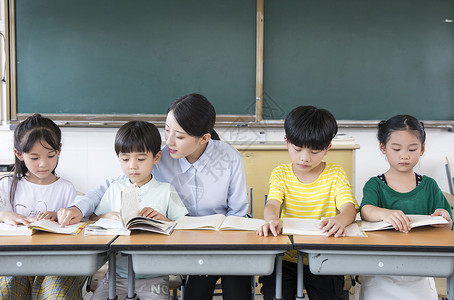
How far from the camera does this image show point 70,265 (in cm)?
122

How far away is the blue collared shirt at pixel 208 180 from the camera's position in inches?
69.8

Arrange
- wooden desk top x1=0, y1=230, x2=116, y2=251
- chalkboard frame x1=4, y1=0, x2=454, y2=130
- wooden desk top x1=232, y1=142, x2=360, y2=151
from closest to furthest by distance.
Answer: wooden desk top x1=0, y1=230, x2=116, y2=251 → wooden desk top x1=232, y1=142, x2=360, y2=151 → chalkboard frame x1=4, y1=0, x2=454, y2=130

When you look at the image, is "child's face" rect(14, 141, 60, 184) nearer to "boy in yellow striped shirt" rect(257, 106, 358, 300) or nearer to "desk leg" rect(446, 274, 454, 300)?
"boy in yellow striped shirt" rect(257, 106, 358, 300)

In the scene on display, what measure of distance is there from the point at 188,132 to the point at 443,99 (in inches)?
119

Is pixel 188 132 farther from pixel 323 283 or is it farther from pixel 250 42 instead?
pixel 250 42

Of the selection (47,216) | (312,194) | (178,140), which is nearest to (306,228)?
(312,194)

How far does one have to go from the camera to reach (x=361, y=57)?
12.0 feet

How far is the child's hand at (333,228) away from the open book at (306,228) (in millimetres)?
17

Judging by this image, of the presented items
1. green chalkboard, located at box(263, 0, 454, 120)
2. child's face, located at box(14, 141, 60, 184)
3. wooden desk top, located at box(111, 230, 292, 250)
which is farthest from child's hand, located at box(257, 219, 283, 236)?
green chalkboard, located at box(263, 0, 454, 120)

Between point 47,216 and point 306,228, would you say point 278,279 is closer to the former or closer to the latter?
point 306,228

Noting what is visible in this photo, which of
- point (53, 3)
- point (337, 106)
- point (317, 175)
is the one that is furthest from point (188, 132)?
point (53, 3)

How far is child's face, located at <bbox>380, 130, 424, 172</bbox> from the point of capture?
1656 millimetres

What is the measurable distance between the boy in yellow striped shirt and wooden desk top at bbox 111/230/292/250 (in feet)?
0.85

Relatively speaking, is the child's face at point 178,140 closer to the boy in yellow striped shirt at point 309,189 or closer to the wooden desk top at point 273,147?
the boy in yellow striped shirt at point 309,189
